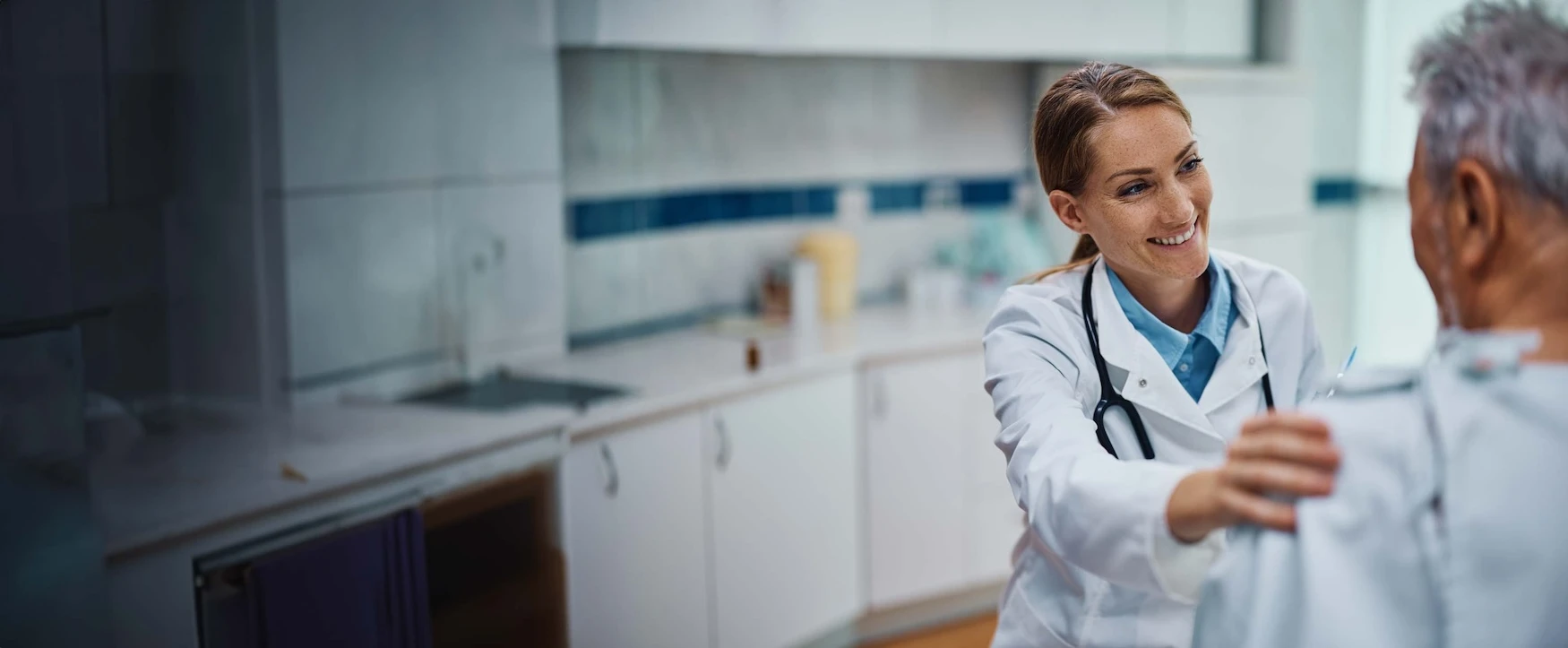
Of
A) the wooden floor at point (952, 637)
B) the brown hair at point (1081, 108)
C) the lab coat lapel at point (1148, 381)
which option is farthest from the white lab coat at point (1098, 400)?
the wooden floor at point (952, 637)

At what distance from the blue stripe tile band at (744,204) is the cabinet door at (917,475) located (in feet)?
1.92

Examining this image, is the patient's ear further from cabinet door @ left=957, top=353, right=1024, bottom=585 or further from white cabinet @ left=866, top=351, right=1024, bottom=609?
cabinet door @ left=957, top=353, right=1024, bottom=585

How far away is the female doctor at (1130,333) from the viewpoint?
1356 millimetres

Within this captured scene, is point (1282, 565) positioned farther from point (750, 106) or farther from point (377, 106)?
point (750, 106)

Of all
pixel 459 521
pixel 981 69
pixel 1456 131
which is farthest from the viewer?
pixel 981 69

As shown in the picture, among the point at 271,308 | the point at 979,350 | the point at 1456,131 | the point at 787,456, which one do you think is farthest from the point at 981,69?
the point at 1456,131

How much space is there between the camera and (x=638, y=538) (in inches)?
97.9

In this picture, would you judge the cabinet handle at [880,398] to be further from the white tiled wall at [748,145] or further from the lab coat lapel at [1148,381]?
the lab coat lapel at [1148,381]

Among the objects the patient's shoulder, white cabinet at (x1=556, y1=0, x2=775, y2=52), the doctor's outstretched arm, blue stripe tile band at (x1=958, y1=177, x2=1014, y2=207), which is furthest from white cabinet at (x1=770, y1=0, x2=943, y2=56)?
the patient's shoulder

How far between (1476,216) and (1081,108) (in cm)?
56

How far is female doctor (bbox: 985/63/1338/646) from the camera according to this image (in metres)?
Result: 1.36

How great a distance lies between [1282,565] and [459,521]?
1410 millimetres

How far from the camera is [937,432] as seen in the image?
10.4 ft

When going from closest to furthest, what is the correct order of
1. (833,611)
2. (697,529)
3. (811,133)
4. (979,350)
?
(697,529) → (833,611) → (979,350) → (811,133)
